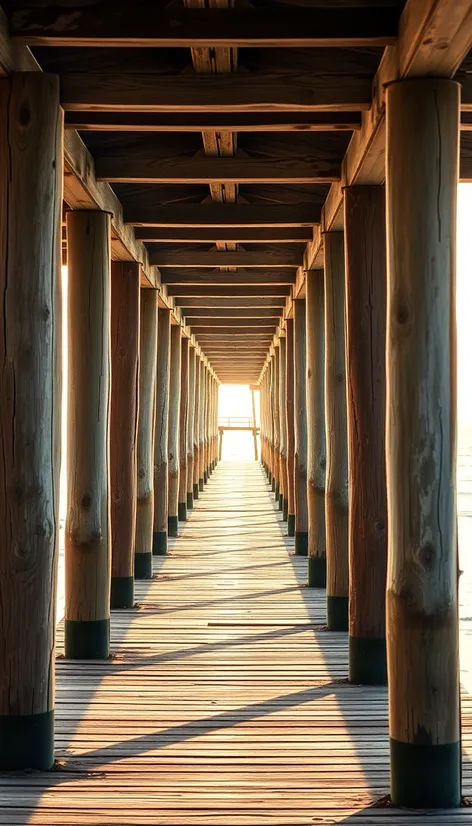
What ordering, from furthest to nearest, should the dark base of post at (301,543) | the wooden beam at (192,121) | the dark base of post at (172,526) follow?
the dark base of post at (172,526) < the dark base of post at (301,543) < the wooden beam at (192,121)

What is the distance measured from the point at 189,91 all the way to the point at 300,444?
782cm

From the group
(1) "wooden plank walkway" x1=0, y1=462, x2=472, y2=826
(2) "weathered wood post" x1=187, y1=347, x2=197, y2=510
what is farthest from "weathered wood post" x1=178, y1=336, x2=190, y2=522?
(1) "wooden plank walkway" x1=0, y1=462, x2=472, y2=826

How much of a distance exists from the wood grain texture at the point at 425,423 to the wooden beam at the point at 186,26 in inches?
18.0

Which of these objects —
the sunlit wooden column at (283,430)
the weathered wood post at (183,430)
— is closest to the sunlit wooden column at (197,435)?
the sunlit wooden column at (283,430)

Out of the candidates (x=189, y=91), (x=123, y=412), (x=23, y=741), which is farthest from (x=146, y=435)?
(x=23, y=741)

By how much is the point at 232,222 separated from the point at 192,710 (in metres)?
3.56

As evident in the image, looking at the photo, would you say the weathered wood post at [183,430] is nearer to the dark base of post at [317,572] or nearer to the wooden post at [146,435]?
the wooden post at [146,435]

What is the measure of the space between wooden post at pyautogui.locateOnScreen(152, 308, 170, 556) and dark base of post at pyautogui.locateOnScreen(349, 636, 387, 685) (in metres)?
6.08

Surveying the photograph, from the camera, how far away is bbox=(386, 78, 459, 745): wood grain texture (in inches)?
155

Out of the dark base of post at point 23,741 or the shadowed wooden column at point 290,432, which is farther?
the shadowed wooden column at point 290,432

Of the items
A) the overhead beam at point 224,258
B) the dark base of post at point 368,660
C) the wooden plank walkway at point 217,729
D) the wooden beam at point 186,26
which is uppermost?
the wooden beam at point 186,26

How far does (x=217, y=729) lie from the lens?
4.99 metres

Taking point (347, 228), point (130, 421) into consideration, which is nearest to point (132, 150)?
point (347, 228)

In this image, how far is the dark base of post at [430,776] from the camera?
3934mm
